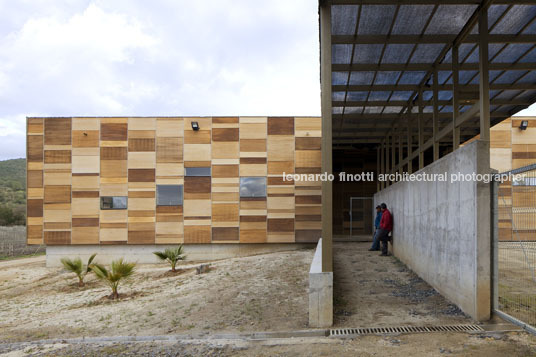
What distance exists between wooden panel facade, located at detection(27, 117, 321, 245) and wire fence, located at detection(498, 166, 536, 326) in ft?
34.2

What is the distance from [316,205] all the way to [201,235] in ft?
17.9

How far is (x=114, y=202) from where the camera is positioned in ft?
53.7

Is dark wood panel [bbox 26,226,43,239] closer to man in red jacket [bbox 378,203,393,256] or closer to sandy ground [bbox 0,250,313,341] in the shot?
sandy ground [bbox 0,250,313,341]

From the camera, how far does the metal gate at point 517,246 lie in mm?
4848

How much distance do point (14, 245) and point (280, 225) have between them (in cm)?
2467

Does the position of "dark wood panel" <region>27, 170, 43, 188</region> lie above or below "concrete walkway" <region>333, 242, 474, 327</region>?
above

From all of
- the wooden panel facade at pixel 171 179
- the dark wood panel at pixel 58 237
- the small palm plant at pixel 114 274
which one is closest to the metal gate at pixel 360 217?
the wooden panel facade at pixel 171 179

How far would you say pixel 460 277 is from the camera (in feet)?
18.9

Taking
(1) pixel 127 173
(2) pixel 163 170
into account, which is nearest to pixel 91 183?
(1) pixel 127 173

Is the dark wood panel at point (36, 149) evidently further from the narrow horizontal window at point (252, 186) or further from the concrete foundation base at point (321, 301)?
the concrete foundation base at point (321, 301)

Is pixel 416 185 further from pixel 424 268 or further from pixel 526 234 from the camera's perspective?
pixel 526 234

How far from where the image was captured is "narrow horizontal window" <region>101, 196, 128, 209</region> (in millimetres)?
16328

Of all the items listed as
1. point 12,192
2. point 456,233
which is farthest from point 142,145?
point 12,192

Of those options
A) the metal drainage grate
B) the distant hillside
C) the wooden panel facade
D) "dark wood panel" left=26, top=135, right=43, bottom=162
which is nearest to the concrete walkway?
the metal drainage grate
